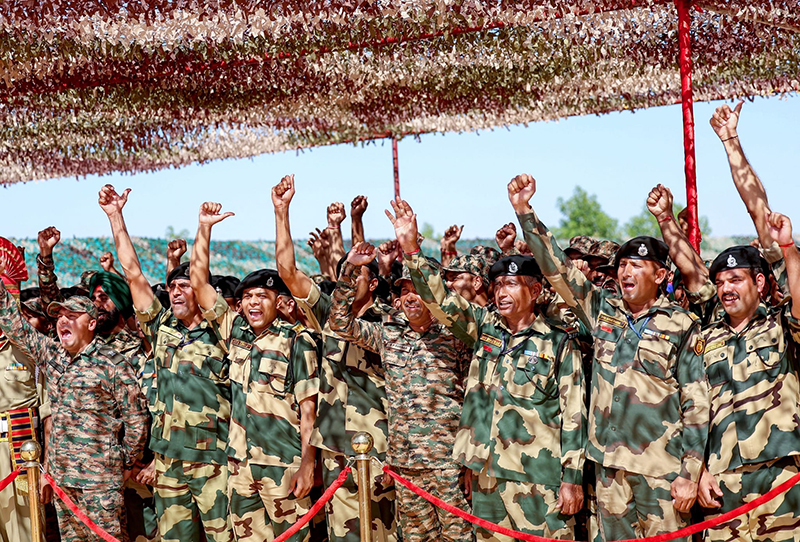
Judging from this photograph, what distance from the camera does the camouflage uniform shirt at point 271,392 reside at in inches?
199

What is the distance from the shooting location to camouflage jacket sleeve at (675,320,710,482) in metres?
4.04

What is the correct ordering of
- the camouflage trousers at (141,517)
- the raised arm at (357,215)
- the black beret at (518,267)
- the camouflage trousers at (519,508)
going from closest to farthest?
the camouflage trousers at (519,508), the black beret at (518,267), the camouflage trousers at (141,517), the raised arm at (357,215)

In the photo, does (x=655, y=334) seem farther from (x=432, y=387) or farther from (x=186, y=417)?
(x=186, y=417)

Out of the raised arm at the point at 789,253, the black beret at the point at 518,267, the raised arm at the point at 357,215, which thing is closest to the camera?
Result: the raised arm at the point at 789,253

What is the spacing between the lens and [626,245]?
432cm

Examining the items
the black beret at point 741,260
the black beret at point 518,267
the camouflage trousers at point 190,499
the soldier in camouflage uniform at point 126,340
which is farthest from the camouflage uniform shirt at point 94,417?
the black beret at point 741,260

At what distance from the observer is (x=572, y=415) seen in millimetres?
4355

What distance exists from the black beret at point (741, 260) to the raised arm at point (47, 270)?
435 centimetres

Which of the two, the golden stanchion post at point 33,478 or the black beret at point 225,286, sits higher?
the black beret at point 225,286

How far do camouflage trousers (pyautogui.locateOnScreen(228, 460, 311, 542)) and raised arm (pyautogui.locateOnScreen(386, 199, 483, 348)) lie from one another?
1289 millimetres

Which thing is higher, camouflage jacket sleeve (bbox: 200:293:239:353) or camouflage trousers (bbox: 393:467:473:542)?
camouflage jacket sleeve (bbox: 200:293:239:353)

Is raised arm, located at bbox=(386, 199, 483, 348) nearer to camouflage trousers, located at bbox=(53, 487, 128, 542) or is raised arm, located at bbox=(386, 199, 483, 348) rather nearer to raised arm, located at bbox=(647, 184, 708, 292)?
raised arm, located at bbox=(647, 184, 708, 292)

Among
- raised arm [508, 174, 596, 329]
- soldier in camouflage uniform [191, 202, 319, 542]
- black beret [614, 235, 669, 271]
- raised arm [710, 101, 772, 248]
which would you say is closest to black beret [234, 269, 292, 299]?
soldier in camouflage uniform [191, 202, 319, 542]

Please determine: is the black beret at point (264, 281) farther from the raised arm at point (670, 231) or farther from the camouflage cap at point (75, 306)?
the raised arm at point (670, 231)
